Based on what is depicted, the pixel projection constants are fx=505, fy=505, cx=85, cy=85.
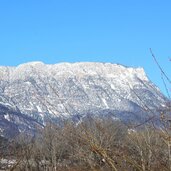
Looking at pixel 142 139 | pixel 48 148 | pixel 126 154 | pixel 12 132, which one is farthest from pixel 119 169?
pixel 48 148

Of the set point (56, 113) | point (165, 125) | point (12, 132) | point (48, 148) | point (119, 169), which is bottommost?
point (119, 169)

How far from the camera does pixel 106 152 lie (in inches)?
127

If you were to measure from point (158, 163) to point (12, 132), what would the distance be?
2.21m

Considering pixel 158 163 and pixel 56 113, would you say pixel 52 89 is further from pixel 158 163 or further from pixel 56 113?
pixel 158 163

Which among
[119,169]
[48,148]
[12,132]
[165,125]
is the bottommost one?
[119,169]

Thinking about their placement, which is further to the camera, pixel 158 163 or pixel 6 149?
pixel 6 149

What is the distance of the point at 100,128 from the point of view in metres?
3.30

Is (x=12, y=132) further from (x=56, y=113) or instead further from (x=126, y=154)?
(x=126, y=154)

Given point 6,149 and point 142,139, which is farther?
point 6,149

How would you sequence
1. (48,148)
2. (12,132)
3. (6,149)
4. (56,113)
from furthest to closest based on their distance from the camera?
(48,148), (6,149), (12,132), (56,113)

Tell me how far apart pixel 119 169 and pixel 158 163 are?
1.42 feet

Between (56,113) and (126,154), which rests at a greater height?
(56,113)

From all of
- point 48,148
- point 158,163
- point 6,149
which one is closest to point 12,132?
point 6,149

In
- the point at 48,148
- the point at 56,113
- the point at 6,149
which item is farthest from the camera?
the point at 48,148
